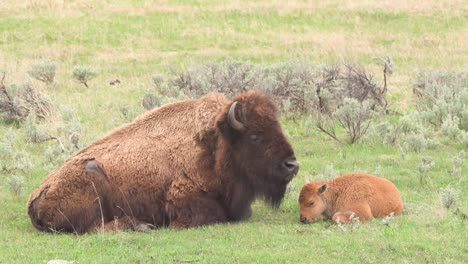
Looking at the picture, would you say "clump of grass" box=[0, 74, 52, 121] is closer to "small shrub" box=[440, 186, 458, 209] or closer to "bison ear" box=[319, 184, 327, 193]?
"bison ear" box=[319, 184, 327, 193]

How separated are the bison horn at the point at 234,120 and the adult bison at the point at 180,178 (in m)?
0.01

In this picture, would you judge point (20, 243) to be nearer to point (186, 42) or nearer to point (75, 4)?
point (186, 42)

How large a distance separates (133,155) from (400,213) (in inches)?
119

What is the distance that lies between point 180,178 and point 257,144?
35.9 inches

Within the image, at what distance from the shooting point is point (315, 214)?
9.28 metres

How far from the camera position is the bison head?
8930 mm

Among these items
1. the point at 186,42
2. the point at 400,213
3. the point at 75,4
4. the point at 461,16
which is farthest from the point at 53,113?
the point at 461,16

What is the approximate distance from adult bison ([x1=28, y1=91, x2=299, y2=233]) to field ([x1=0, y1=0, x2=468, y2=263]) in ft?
0.86

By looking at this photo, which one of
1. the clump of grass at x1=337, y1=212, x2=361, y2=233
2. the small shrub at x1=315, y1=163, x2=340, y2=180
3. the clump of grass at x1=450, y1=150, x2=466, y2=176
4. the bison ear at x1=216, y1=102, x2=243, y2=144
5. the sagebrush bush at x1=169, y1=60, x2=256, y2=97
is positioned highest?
the bison ear at x1=216, y1=102, x2=243, y2=144

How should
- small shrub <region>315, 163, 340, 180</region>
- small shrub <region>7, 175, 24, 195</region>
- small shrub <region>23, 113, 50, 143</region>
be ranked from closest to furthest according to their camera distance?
small shrub <region>7, 175, 24, 195</region> → small shrub <region>315, 163, 340, 180</region> → small shrub <region>23, 113, 50, 143</region>

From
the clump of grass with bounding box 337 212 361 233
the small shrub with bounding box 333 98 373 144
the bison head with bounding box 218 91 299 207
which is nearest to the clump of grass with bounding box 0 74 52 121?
the small shrub with bounding box 333 98 373 144

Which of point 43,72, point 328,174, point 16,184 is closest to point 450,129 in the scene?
point 328,174

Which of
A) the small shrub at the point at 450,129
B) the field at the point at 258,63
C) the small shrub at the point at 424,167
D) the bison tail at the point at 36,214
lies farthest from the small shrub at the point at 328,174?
the bison tail at the point at 36,214

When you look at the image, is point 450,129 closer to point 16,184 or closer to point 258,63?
point 16,184
